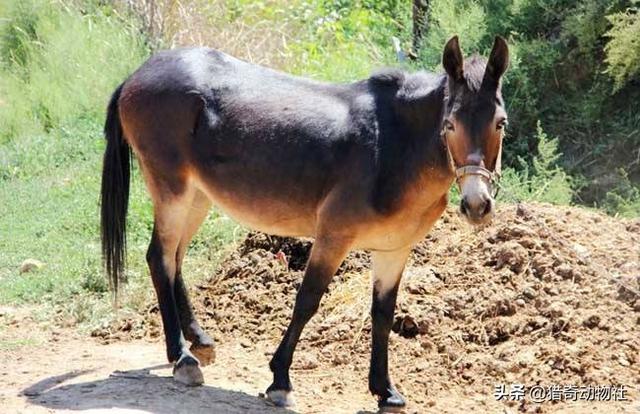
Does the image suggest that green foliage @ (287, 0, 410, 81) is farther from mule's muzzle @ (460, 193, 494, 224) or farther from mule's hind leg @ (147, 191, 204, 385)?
mule's muzzle @ (460, 193, 494, 224)

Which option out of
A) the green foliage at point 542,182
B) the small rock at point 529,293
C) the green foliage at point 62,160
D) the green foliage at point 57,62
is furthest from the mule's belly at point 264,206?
the green foliage at point 57,62

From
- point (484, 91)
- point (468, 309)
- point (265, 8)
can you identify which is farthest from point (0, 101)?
point (484, 91)

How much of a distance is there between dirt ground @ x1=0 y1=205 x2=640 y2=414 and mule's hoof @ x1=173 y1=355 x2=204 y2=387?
8 cm

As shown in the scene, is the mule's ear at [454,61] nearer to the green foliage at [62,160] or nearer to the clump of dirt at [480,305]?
the clump of dirt at [480,305]

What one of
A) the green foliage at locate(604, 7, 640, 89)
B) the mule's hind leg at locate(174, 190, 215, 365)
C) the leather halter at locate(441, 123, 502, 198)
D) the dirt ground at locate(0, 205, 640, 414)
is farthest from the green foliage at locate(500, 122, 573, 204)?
the leather halter at locate(441, 123, 502, 198)

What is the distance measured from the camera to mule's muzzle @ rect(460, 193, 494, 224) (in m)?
5.43

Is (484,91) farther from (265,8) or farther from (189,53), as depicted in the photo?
(265,8)

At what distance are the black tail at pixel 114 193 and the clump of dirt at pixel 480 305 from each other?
95 cm

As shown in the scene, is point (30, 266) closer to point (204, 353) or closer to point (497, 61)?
point (204, 353)

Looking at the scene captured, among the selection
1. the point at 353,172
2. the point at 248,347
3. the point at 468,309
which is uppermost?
the point at 353,172

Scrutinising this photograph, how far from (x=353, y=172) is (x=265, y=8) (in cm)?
863

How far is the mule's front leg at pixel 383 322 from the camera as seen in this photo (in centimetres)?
635

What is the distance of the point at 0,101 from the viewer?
13.7 meters

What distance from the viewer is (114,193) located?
7.02 meters
